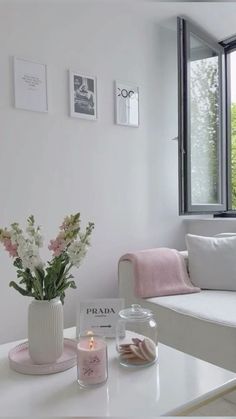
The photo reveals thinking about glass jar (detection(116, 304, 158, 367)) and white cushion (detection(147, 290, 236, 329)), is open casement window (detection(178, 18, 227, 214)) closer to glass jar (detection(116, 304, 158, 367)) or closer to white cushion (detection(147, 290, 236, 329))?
white cushion (detection(147, 290, 236, 329))

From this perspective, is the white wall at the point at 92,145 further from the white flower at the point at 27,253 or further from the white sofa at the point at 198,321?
the white flower at the point at 27,253

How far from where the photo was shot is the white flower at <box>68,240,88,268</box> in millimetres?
1091

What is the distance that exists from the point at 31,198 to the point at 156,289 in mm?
Answer: 908

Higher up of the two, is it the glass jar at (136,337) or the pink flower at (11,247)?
the pink flower at (11,247)

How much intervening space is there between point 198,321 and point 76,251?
0.90 meters

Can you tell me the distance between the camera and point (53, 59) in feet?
7.16

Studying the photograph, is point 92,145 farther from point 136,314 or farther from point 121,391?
point 121,391

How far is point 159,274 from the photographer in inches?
84.0

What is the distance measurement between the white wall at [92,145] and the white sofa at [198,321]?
49 cm

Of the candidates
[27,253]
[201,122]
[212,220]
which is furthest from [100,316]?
[201,122]

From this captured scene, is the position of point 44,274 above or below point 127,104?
below

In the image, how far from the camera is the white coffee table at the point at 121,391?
34.0 inches

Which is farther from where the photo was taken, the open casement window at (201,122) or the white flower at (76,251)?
the open casement window at (201,122)

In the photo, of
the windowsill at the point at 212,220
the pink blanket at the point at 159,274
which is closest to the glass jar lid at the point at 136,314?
the pink blanket at the point at 159,274
